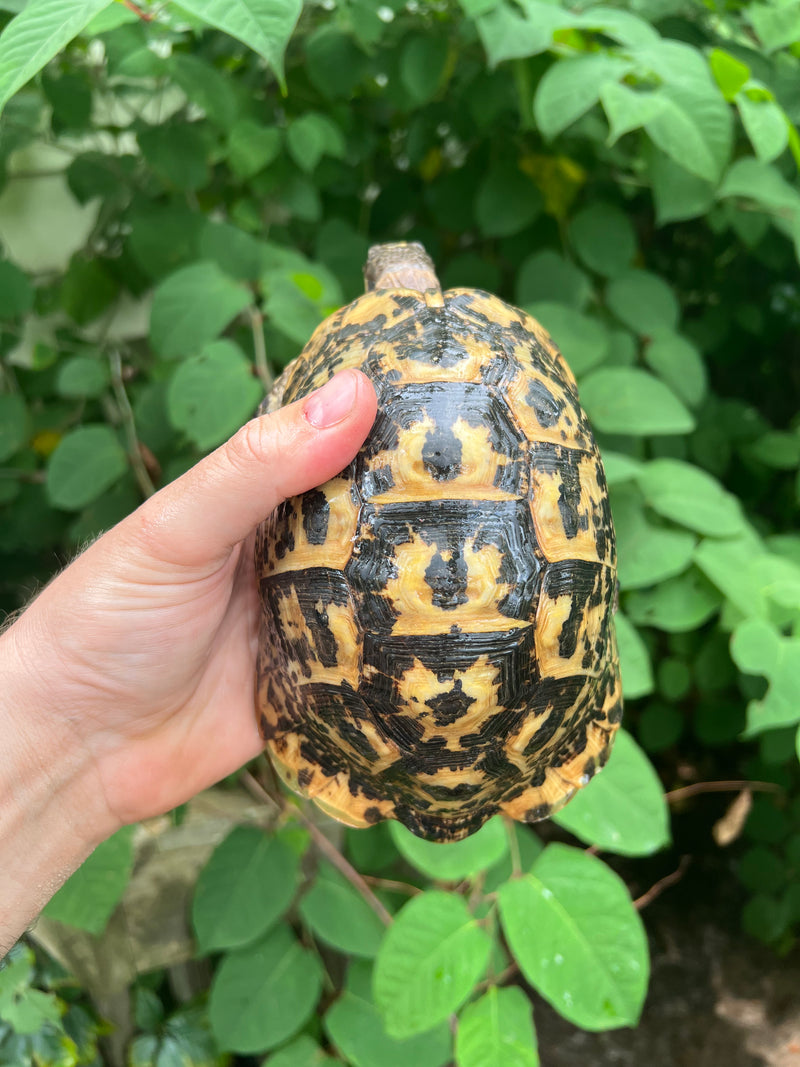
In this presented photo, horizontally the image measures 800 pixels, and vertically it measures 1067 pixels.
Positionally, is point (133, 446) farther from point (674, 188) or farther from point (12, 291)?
point (674, 188)

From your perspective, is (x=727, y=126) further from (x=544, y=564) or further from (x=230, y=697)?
(x=230, y=697)

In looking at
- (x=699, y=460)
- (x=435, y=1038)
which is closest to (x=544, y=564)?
Answer: (x=435, y=1038)

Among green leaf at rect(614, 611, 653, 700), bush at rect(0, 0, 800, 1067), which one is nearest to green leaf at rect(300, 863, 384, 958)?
bush at rect(0, 0, 800, 1067)

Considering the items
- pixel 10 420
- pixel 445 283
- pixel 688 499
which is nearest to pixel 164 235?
pixel 10 420

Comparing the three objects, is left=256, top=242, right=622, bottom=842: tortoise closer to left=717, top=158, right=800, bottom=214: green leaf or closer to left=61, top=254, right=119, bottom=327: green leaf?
left=717, top=158, right=800, bottom=214: green leaf

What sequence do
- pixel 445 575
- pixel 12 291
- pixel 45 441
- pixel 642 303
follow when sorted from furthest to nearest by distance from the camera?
pixel 45 441
pixel 642 303
pixel 12 291
pixel 445 575

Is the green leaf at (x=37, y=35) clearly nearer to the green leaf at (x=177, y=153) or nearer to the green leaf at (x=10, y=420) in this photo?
the green leaf at (x=177, y=153)
